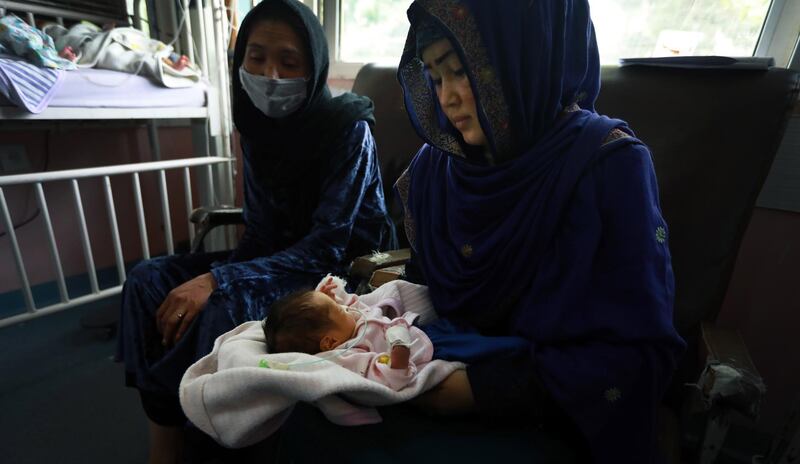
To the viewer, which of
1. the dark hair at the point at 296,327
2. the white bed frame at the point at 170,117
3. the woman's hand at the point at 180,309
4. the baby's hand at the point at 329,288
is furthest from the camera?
the white bed frame at the point at 170,117

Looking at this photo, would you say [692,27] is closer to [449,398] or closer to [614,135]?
[614,135]

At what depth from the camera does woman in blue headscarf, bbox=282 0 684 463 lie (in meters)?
Answer: 0.58

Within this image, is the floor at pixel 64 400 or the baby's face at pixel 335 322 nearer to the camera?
the baby's face at pixel 335 322

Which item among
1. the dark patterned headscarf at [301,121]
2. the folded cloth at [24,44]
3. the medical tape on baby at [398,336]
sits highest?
the folded cloth at [24,44]

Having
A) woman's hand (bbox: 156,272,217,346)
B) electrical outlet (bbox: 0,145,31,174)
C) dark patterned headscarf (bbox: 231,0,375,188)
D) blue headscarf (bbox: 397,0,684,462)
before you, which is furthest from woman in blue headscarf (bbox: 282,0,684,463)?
electrical outlet (bbox: 0,145,31,174)

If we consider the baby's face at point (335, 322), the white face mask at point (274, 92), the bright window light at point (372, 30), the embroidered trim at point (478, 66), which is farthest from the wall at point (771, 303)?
the bright window light at point (372, 30)

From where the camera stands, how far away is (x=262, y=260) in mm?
1064

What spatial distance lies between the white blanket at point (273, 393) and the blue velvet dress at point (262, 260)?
37cm

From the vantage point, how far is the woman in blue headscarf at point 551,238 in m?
0.58

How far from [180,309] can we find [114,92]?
99cm

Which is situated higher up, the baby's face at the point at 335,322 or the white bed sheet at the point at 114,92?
the white bed sheet at the point at 114,92

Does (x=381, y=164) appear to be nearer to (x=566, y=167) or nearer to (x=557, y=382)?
(x=566, y=167)

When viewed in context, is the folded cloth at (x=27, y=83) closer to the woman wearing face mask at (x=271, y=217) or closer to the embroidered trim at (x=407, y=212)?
the woman wearing face mask at (x=271, y=217)

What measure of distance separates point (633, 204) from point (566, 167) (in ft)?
0.36
